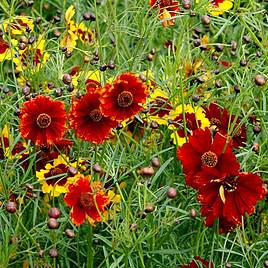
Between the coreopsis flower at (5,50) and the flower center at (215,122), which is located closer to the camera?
the flower center at (215,122)

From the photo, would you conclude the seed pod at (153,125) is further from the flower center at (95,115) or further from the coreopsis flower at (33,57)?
the coreopsis flower at (33,57)

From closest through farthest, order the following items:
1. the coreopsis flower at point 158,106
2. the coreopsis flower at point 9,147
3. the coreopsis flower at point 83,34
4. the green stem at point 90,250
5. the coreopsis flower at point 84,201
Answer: the coreopsis flower at point 84,201 → the green stem at point 90,250 → the coreopsis flower at point 9,147 → the coreopsis flower at point 158,106 → the coreopsis flower at point 83,34

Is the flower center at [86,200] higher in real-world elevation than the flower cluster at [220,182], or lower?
lower

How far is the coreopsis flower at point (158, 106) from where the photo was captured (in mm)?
2079

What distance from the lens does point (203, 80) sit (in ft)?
6.57

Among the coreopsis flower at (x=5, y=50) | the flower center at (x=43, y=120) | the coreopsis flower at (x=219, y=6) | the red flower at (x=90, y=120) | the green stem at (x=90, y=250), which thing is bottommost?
the green stem at (x=90, y=250)

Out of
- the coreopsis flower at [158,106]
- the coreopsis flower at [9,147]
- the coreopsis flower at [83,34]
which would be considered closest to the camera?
the coreopsis flower at [9,147]

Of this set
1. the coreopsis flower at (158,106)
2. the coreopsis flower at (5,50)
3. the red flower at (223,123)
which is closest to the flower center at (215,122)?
the red flower at (223,123)

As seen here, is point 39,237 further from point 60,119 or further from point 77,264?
point 60,119

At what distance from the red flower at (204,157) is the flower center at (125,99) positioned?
169mm

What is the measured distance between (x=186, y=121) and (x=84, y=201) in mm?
439

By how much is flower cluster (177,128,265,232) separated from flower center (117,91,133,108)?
6.7 inches

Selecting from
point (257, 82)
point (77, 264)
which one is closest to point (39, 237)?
point (77, 264)

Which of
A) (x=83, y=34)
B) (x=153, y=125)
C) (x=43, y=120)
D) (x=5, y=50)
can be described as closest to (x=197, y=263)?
(x=153, y=125)
